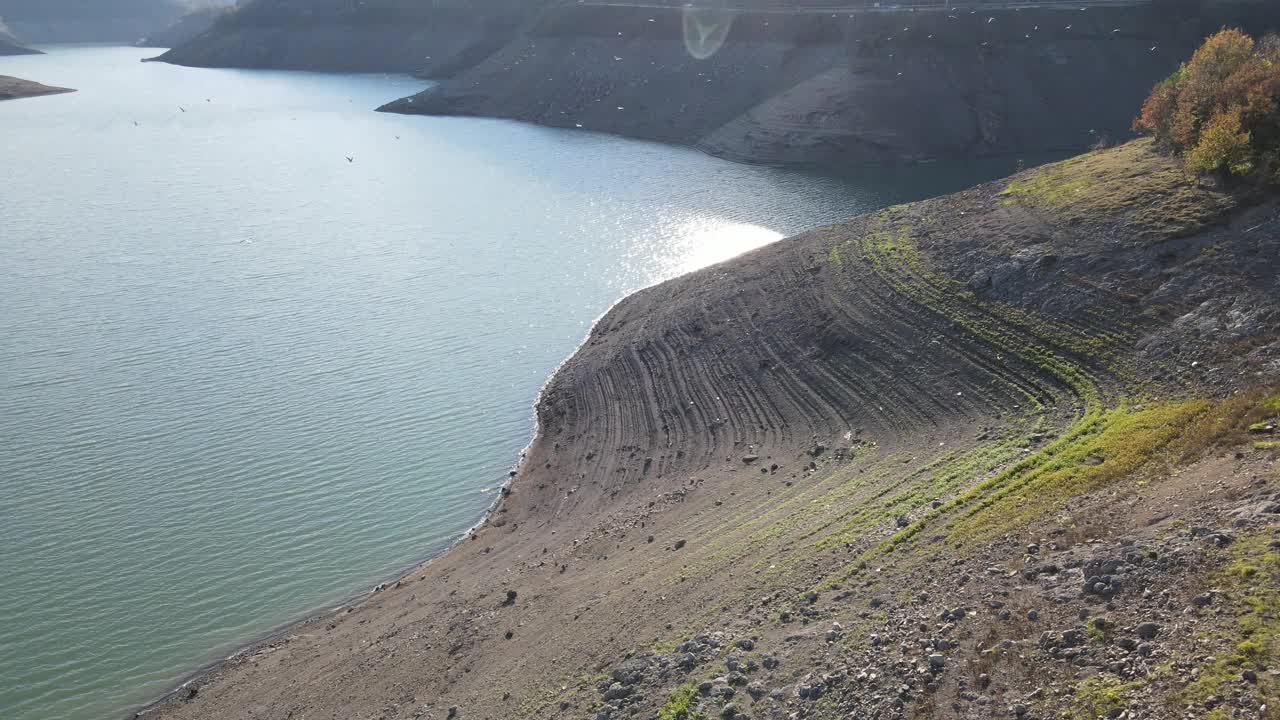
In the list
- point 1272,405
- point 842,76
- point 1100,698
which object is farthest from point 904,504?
point 842,76

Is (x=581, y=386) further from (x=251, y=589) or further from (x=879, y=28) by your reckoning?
(x=879, y=28)

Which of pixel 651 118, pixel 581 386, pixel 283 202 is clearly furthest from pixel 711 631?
pixel 651 118

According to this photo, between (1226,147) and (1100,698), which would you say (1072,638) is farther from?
(1226,147)

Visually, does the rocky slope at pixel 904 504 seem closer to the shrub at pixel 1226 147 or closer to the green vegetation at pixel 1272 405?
the green vegetation at pixel 1272 405

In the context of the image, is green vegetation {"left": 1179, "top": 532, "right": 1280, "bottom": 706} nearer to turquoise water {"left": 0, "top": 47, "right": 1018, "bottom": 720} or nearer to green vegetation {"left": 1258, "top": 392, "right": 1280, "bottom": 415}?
green vegetation {"left": 1258, "top": 392, "right": 1280, "bottom": 415}

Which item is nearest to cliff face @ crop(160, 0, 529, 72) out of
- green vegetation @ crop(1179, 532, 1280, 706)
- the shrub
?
the shrub

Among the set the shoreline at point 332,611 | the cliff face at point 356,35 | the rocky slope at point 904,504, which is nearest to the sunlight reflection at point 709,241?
the rocky slope at point 904,504
